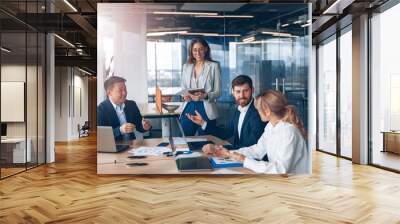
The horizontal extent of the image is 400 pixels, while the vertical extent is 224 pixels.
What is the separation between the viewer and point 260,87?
6422mm

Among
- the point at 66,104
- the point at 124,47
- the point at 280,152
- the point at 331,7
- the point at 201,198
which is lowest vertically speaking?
the point at 201,198

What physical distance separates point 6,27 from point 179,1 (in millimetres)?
3114

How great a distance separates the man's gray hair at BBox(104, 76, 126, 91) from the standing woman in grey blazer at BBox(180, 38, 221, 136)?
111 cm

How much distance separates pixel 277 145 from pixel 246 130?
23.1 inches

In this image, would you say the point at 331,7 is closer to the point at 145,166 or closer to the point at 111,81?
the point at 111,81

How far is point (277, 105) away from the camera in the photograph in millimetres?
6395

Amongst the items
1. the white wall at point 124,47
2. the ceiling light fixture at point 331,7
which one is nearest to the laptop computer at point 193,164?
the white wall at point 124,47

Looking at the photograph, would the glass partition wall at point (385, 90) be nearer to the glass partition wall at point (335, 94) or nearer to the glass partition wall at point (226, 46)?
the glass partition wall at point (335, 94)

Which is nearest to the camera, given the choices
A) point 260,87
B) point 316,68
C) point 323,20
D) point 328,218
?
point 328,218

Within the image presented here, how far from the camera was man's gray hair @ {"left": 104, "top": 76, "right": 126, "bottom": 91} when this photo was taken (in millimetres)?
6430

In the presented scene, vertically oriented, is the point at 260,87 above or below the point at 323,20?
below

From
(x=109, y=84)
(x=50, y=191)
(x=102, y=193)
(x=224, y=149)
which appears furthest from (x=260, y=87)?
(x=50, y=191)

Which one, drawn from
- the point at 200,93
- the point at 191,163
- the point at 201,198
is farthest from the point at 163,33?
the point at 201,198

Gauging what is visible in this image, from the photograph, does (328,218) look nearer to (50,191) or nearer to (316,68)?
(50,191)
